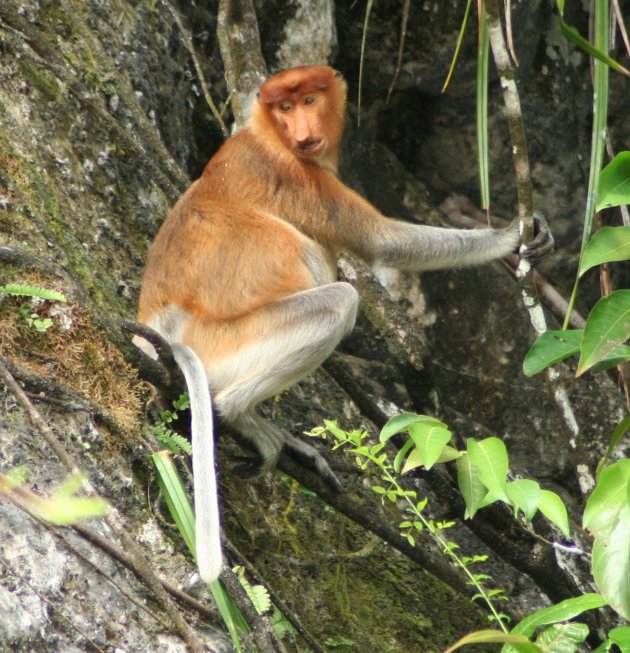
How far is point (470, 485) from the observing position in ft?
8.31

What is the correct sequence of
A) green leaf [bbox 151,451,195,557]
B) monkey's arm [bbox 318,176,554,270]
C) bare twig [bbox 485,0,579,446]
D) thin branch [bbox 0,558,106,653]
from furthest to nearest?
monkey's arm [bbox 318,176,554,270]
bare twig [bbox 485,0,579,446]
green leaf [bbox 151,451,195,557]
thin branch [bbox 0,558,106,653]

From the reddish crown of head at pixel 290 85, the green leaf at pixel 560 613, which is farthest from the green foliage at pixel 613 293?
the reddish crown of head at pixel 290 85

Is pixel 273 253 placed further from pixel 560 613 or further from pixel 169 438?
pixel 560 613

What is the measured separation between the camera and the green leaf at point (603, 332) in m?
2.66

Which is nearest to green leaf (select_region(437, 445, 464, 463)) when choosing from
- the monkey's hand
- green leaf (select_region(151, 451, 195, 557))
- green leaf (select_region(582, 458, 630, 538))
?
green leaf (select_region(582, 458, 630, 538))

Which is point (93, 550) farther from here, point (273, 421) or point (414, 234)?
point (414, 234)

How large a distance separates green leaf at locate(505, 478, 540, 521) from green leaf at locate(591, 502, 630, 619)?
7.1 inches

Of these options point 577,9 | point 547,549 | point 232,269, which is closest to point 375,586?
point 547,549

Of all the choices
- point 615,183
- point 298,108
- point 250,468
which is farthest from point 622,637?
point 298,108

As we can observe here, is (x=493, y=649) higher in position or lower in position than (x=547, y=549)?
lower

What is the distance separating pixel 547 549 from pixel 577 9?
11.2ft

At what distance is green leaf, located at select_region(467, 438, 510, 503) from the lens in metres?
2.37

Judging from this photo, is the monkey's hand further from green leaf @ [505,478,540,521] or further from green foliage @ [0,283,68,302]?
green foliage @ [0,283,68,302]

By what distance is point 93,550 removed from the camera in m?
2.51
